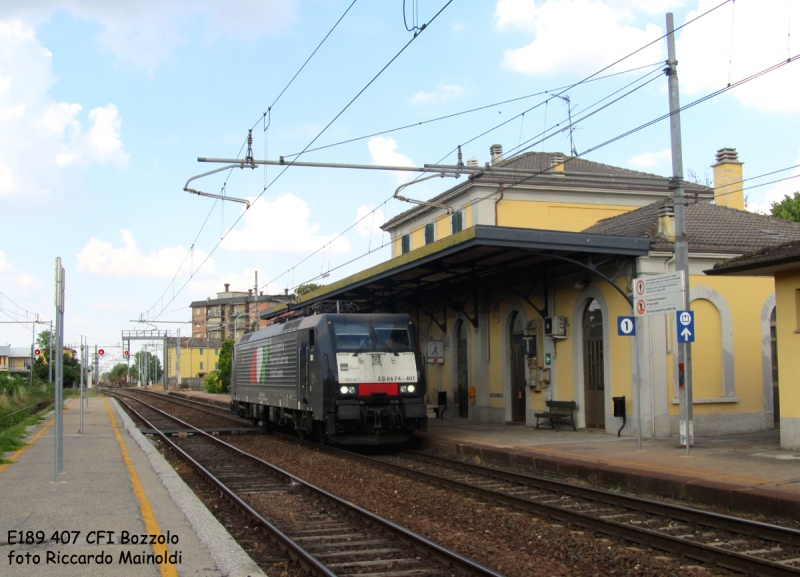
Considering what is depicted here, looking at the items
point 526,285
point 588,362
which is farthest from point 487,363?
point 588,362

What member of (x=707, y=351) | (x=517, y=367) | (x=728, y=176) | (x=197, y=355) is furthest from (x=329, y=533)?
(x=197, y=355)

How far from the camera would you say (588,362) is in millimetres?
18734

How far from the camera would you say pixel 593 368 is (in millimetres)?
18531

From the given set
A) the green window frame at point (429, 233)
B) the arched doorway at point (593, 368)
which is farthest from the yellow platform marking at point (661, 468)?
the green window frame at point (429, 233)

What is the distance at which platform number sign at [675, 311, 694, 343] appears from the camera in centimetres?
1359

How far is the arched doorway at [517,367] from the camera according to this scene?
2155 cm

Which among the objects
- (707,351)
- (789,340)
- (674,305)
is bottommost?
(707,351)

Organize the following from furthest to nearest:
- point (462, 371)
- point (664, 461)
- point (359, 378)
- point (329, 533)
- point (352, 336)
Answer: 1. point (462, 371)
2. point (352, 336)
3. point (359, 378)
4. point (664, 461)
5. point (329, 533)

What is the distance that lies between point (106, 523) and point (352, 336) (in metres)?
9.45

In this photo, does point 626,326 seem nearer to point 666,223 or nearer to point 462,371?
point 666,223

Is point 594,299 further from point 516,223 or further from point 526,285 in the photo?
point 516,223

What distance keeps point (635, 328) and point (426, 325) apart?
14.2 m

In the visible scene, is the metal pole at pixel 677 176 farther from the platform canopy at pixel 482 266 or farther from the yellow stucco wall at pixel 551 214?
the yellow stucco wall at pixel 551 214

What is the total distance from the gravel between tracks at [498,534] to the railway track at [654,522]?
15 cm
